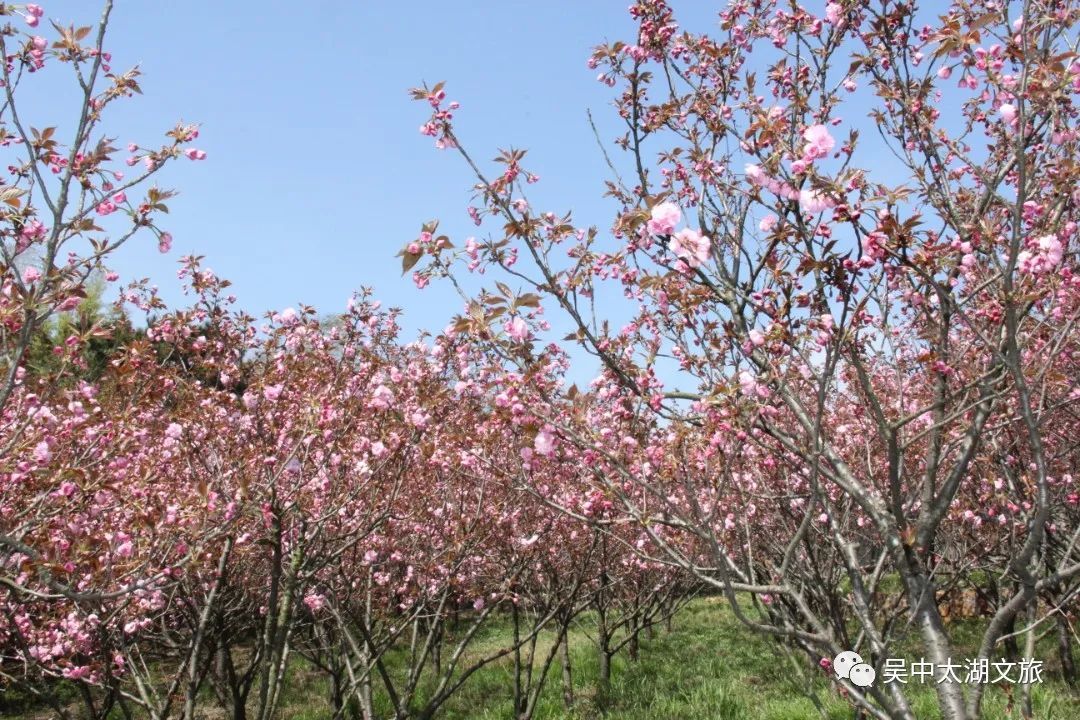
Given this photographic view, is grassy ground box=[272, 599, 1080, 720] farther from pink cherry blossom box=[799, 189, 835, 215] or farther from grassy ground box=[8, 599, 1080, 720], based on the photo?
pink cherry blossom box=[799, 189, 835, 215]

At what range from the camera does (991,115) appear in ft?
12.5

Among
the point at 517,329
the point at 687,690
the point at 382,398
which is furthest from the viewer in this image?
the point at 687,690

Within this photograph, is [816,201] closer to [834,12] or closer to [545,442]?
[545,442]

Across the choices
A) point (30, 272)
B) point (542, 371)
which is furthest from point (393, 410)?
point (30, 272)

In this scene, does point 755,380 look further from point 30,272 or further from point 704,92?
point 30,272

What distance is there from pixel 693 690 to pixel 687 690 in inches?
11.8

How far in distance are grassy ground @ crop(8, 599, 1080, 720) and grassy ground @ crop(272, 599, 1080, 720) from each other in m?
0.01

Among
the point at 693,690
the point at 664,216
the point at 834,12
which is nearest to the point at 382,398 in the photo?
the point at 664,216

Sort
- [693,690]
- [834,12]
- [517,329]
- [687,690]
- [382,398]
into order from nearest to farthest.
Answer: [517,329] → [834,12] → [382,398] → [693,690] → [687,690]

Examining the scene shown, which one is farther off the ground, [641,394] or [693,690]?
[641,394]

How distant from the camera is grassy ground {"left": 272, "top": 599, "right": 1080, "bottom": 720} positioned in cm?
639

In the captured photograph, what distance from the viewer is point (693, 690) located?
790 cm

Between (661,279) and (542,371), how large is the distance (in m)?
0.64

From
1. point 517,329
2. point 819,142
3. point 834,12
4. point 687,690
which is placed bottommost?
point 687,690
